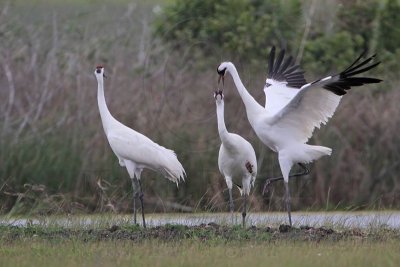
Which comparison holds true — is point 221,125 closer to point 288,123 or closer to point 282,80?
point 288,123

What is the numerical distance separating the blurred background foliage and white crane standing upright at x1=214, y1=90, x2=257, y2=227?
1.60 ft

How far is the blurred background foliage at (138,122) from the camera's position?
15164 mm

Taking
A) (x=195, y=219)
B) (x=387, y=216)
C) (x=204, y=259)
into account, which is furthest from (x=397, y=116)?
(x=204, y=259)

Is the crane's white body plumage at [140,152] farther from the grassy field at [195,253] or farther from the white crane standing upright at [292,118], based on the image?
the grassy field at [195,253]

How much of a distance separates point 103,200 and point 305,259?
4.70 m

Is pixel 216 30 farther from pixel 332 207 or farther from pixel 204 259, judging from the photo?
pixel 204 259

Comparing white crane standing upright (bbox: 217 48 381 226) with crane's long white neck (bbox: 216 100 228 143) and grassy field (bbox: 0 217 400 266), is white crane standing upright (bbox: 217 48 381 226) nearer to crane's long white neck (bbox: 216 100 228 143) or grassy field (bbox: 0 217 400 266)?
crane's long white neck (bbox: 216 100 228 143)

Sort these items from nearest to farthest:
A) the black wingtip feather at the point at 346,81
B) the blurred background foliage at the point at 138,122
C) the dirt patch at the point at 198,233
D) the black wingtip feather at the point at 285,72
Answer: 1. the dirt patch at the point at 198,233
2. the black wingtip feather at the point at 346,81
3. the black wingtip feather at the point at 285,72
4. the blurred background foliage at the point at 138,122

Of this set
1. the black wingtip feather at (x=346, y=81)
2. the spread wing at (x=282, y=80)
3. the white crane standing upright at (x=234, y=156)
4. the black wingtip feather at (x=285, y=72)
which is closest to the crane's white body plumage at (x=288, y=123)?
the white crane standing upright at (x=234, y=156)

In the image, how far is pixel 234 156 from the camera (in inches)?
515

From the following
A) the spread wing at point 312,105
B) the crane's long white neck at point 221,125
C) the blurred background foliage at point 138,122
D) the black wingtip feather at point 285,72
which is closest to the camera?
the spread wing at point 312,105

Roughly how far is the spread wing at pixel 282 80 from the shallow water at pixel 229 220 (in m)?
1.41

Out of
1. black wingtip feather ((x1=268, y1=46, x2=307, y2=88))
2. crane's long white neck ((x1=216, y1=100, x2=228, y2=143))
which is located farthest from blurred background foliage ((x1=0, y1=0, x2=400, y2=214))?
crane's long white neck ((x1=216, y1=100, x2=228, y2=143))

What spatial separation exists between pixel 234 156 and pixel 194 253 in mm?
3482
